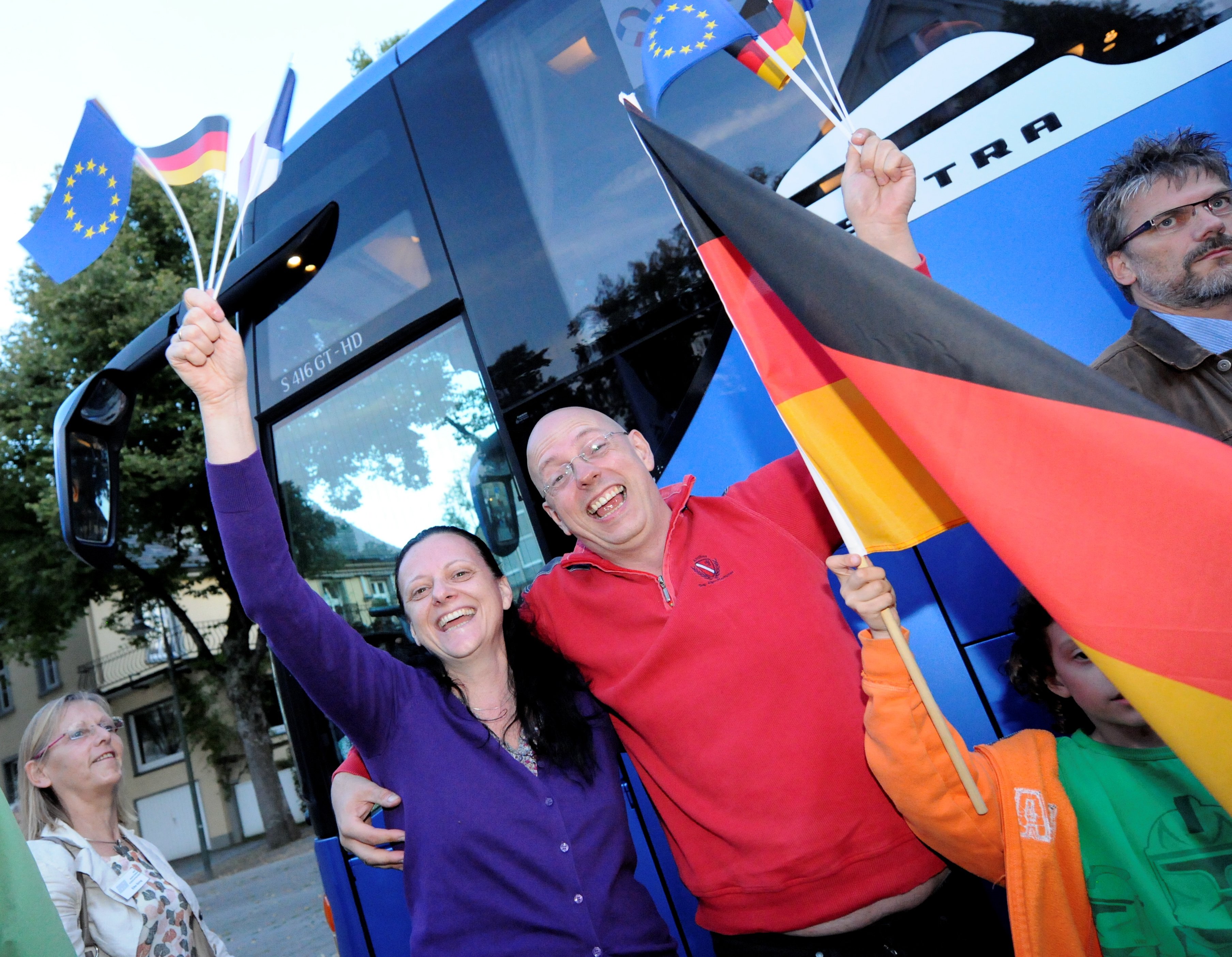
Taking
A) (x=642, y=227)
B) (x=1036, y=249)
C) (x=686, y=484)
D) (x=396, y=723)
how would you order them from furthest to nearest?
(x=642, y=227)
(x=1036, y=249)
(x=686, y=484)
(x=396, y=723)

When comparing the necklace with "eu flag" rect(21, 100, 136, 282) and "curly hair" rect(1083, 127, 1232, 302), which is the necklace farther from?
"curly hair" rect(1083, 127, 1232, 302)

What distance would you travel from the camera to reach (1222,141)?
2.17 meters

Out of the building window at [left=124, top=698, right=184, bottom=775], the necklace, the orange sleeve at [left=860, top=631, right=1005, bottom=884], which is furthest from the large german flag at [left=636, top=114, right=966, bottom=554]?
the building window at [left=124, top=698, right=184, bottom=775]

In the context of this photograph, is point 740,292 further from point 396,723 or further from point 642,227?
point 396,723

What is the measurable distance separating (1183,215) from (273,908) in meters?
12.4

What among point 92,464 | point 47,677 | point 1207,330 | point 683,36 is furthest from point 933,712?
point 47,677

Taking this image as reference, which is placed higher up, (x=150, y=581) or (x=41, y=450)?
(x=41, y=450)

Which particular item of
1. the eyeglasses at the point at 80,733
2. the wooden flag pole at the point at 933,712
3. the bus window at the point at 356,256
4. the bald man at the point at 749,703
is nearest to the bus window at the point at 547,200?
the bus window at the point at 356,256

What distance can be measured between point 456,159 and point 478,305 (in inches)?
25.3

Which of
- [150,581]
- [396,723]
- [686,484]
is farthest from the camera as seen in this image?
[150,581]

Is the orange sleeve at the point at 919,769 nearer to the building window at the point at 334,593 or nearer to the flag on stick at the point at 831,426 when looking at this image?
the flag on stick at the point at 831,426

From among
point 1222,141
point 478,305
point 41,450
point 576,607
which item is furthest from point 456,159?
point 41,450

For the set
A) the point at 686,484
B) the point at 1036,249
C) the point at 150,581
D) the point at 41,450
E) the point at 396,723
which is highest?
the point at 41,450

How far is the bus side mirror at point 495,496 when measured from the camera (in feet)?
10.7
